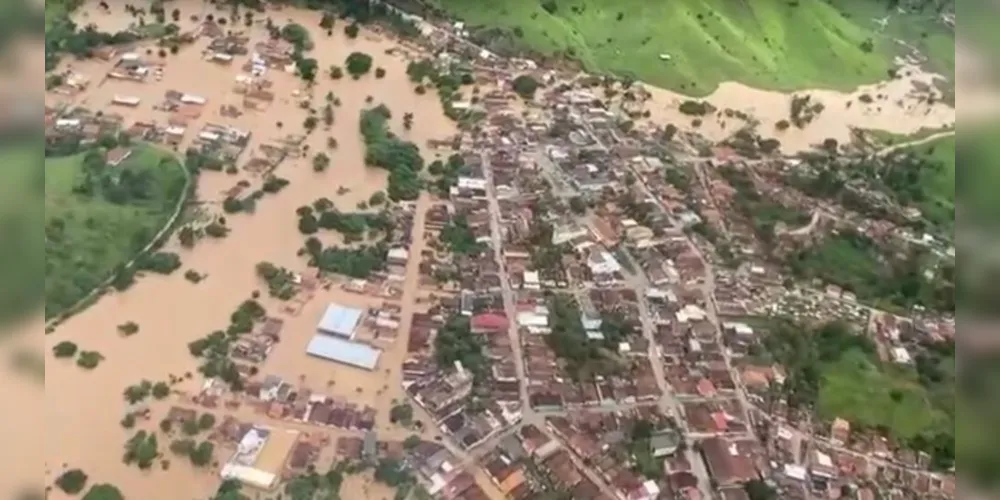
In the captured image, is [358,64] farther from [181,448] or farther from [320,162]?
[181,448]

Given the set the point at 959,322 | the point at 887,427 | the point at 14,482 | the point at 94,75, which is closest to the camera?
the point at 959,322

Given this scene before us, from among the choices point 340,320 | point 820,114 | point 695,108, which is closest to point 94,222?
point 340,320

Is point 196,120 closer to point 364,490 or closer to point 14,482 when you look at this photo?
point 364,490

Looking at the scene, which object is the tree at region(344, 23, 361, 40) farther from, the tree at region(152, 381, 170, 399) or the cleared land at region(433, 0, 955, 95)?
the tree at region(152, 381, 170, 399)

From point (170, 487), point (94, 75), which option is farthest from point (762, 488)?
point (94, 75)

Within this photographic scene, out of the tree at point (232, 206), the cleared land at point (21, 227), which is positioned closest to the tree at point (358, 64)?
the tree at point (232, 206)
